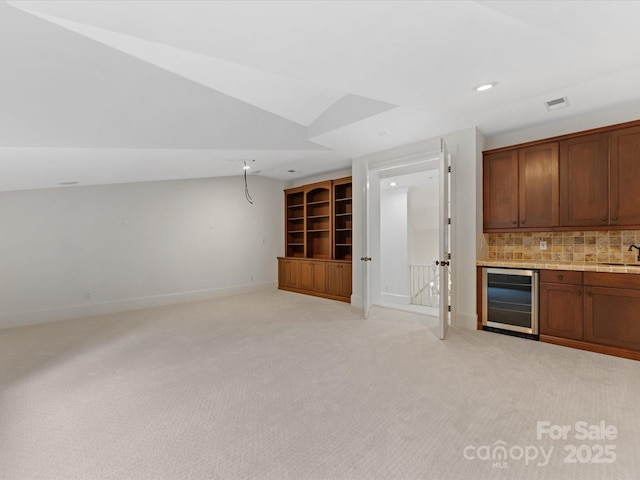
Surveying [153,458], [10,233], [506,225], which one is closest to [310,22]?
[153,458]

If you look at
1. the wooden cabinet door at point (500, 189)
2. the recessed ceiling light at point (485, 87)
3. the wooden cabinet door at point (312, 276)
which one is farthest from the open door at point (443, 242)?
the wooden cabinet door at point (312, 276)

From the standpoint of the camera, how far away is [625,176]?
3.37 metres

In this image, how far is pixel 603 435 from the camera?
6.40 ft

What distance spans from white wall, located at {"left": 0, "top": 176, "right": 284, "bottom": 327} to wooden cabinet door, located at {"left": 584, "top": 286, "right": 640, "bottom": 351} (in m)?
5.86

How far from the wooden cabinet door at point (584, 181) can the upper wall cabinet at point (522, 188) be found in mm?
86

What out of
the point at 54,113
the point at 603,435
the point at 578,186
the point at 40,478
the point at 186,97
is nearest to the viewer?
the point at 40,478

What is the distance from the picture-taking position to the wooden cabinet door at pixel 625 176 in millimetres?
3311

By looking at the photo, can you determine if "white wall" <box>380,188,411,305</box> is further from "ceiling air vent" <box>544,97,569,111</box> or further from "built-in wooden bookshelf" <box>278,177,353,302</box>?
"ceiling air vent" <box>544,97,569,111</box>

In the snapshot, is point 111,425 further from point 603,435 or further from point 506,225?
point 506,225

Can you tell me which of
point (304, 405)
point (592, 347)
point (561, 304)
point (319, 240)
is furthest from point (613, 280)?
point (319, 240)

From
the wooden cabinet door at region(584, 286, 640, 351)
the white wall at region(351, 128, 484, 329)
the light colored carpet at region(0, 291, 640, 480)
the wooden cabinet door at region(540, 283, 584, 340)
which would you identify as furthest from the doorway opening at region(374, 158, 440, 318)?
the wooden cabinet door at region(584, 286, 640, 351)

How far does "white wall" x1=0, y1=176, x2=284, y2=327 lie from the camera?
471cm

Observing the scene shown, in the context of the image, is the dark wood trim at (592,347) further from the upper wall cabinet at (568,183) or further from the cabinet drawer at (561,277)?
the upper wall cabinet at (568,183)

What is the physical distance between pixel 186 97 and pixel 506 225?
412cm
